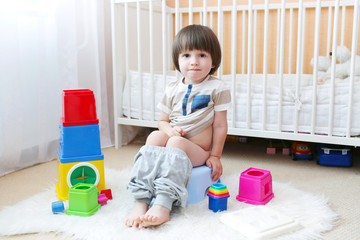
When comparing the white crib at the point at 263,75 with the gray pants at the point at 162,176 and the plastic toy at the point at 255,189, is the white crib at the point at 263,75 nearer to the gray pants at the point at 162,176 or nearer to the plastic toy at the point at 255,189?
the plastic toy at the point at 255,189

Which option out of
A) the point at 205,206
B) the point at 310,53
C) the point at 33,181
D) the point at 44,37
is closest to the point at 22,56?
the point at 44,37

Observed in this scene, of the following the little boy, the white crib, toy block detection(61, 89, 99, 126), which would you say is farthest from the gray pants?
the white crib

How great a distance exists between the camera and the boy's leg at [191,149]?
1.20 meters

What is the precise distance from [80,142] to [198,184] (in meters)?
0.40

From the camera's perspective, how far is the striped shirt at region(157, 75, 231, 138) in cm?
131

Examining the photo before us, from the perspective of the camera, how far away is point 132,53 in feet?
6.96

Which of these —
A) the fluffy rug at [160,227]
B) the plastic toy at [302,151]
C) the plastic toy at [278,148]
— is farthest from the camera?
the plastic toy at [278,148]

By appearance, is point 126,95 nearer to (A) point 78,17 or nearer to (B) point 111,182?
(A) point 78,17

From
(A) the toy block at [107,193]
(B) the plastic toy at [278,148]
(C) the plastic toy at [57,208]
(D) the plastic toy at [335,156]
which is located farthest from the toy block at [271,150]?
(C) the plastic toy at [57,208]

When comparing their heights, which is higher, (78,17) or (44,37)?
(78,17)

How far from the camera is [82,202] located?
1.10 m

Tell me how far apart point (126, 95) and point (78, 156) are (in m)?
0.84

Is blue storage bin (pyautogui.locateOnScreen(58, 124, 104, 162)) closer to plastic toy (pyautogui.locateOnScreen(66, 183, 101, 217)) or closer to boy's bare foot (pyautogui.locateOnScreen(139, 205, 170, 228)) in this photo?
plastic toy (pyautogui.locateOnScreen(66, 183, 101, 217))

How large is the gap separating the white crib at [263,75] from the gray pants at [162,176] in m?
0.65
